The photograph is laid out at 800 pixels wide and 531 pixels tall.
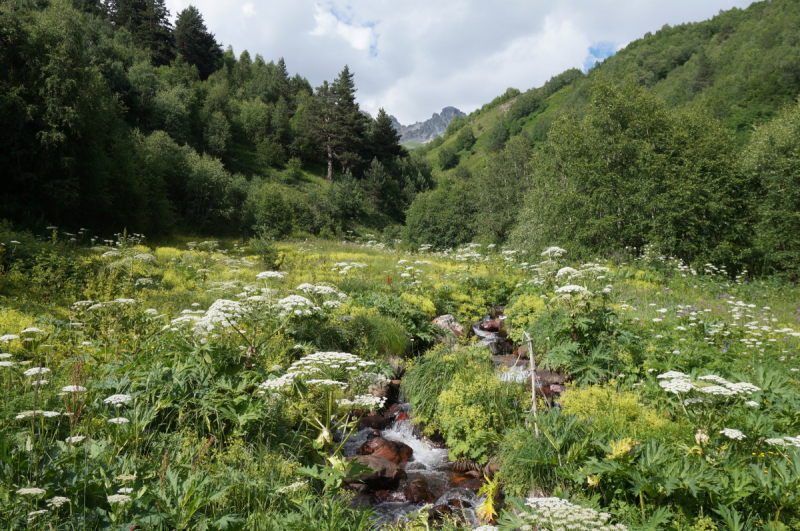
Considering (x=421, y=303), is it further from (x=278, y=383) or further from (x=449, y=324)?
(x=278, y=383)

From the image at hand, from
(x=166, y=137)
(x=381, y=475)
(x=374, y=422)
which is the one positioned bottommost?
(x=374, y=422)

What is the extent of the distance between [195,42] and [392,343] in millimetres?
65561

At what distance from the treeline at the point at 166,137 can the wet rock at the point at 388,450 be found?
13.3 metres

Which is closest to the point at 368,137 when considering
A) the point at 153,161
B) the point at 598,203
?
the point at 153,161

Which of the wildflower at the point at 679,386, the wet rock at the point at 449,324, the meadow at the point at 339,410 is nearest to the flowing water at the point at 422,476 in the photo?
the meadow at the point at 339,410

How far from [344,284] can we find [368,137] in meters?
41.1

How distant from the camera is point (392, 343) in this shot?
841 cm

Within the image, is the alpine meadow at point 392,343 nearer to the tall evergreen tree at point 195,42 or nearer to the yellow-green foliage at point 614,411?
the yellow-green foliage at point 614,411

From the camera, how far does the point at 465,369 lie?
6.70m

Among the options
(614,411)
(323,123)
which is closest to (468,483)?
(614,411)

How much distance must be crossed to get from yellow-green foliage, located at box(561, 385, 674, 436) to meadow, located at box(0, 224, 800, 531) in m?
0.03

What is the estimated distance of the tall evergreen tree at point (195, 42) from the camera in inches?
2073

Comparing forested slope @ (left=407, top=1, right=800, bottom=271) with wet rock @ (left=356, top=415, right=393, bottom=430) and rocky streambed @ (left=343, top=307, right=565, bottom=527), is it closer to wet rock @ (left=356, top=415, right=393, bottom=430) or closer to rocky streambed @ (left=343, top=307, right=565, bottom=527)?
rocky streambed @ (left=343, top=307, right=565, bottom=527)

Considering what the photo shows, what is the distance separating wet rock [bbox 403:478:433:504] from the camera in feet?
16.0
